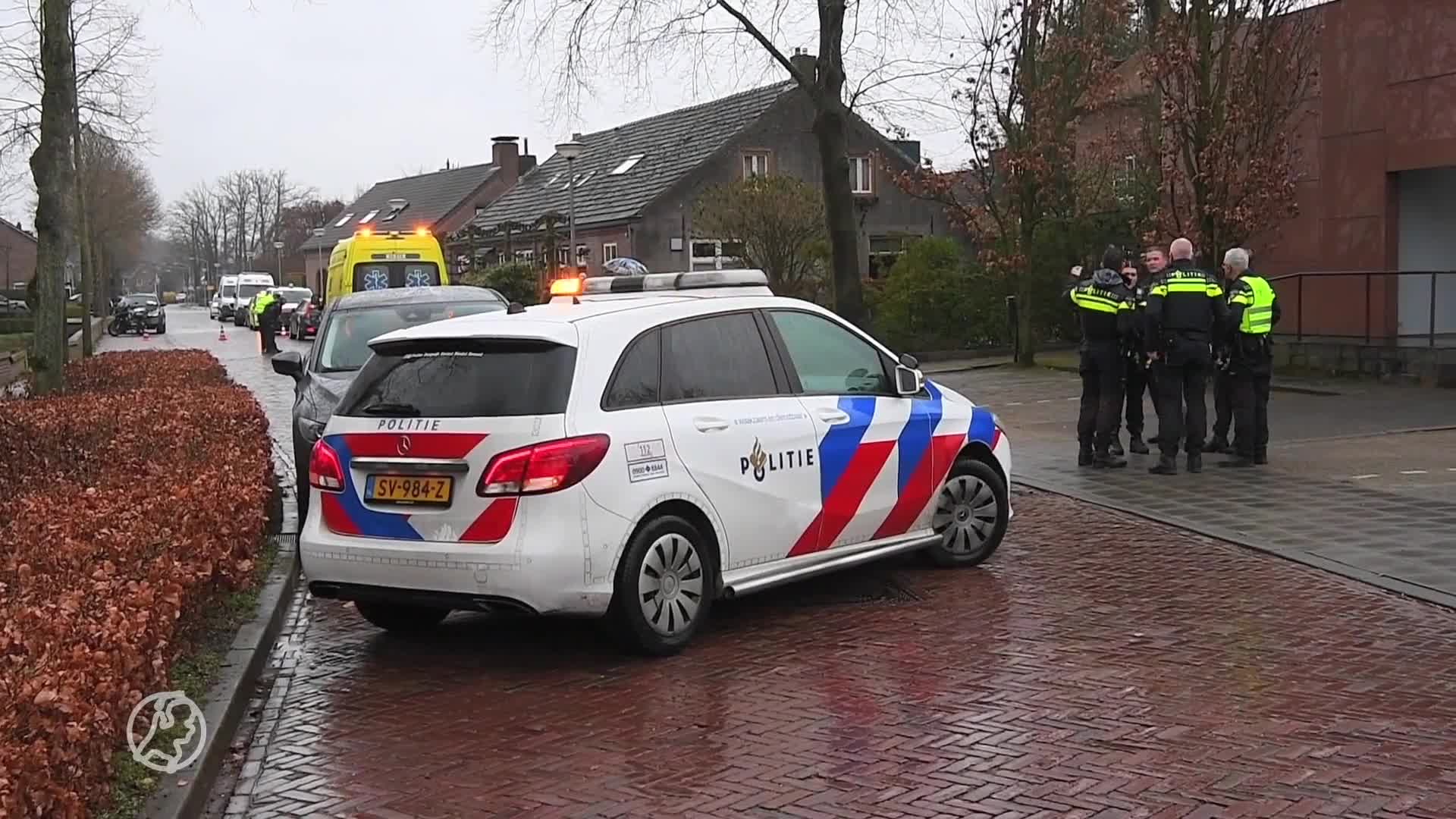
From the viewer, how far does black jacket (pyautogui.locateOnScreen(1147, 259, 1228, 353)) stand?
460 inches

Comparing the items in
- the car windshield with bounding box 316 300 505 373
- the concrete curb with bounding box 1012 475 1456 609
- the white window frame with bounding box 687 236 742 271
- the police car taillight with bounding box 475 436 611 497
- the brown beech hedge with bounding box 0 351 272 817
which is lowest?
the concrete curb with bounding box 1012 475 1456 609

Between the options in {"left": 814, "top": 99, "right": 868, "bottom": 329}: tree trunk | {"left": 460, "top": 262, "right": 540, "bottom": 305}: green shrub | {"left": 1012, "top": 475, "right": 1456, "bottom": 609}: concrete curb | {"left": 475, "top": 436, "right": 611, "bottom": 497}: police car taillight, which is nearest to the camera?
{"left": 475, "top": 436, "right": 611, "bottom": 497}: police car taillight

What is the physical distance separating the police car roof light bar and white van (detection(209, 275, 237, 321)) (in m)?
58.3

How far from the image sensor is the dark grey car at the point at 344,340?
33.3ft

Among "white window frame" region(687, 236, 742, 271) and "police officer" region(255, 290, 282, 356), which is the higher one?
"white window frame" region(687, 236, 742, 271)

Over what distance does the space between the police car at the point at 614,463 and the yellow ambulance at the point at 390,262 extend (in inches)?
664

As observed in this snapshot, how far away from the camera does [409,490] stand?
6477 mm

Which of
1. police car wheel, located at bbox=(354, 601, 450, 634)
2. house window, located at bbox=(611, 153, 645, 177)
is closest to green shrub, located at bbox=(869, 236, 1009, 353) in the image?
house window, located at bbox=(611, 153, 645, 177)

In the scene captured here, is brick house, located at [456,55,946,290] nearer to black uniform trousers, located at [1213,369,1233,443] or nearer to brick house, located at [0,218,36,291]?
black uniform trousers, located at [1213,369,1233,443]

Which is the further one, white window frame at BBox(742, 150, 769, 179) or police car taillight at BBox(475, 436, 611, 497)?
white window frame at BBox(742, 150, 769, 179)

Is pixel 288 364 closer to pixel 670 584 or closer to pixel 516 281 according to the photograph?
pixel 670 584

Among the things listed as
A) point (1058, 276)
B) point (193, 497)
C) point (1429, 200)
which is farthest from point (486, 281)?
point (193, 497)

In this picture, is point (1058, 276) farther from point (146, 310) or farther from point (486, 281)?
point (146, 310)

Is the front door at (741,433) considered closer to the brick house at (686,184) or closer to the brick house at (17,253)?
the brick house at (686,184)
